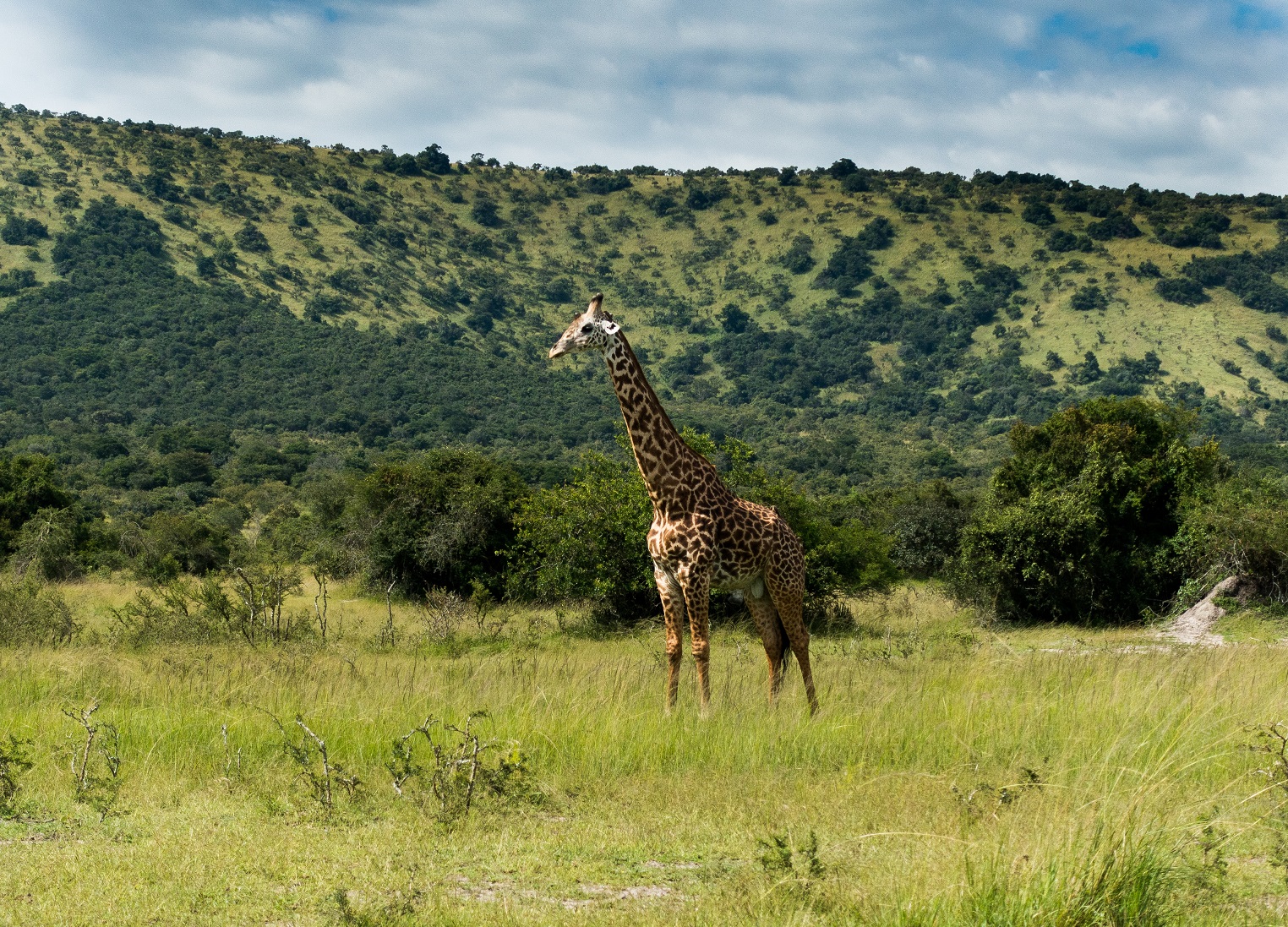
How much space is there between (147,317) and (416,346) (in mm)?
21673

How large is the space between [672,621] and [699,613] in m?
0.29

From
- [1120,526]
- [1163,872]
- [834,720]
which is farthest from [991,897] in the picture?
[1120,526]

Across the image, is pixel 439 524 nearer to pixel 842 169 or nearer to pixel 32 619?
pixel 32 619

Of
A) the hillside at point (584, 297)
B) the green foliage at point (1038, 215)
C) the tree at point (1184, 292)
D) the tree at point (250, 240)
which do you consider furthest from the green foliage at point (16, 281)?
the green foliage at point (1038, 215)

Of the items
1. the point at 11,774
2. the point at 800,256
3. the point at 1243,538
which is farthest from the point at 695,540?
the point at 800,256

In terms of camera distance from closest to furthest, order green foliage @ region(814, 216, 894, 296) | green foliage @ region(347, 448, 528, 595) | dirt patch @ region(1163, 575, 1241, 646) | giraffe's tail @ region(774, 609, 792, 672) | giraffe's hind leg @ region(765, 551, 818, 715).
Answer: giraffe's hind leg @ region(765, 551, 818, 715), giraffe's tail @ region(774, 609, 792, 672), dirt patch @ region(1163, 575, 1241, 646), green foliage @ region(347, 448, 528, 595), green foliage @ region(814, 216, 894, 296)

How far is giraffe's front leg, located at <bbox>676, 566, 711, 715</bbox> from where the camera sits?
31.0 ft

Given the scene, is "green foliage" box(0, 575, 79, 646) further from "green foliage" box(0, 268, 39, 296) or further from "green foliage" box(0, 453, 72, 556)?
"green foliage" box(0, 268, 39, 296)

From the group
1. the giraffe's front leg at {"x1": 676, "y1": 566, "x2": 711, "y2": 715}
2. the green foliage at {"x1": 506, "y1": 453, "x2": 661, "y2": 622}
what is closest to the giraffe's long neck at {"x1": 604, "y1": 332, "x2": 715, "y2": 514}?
the giraffe's front leg at {"x1": 676, "y1": 566, "x2": 711, "y2": 715}

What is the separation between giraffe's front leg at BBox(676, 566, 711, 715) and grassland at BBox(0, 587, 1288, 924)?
0.36m

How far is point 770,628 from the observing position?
33.6ft

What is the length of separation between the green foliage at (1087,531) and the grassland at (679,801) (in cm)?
928

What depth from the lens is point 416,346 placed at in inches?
4050

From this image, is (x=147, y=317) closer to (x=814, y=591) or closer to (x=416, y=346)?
(x=416, y=346)
